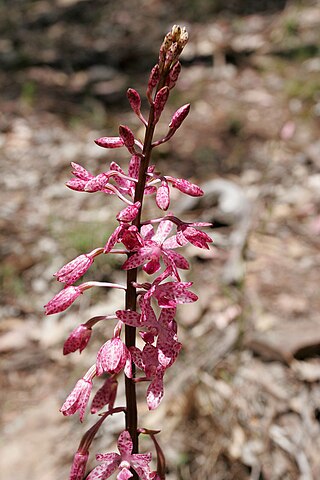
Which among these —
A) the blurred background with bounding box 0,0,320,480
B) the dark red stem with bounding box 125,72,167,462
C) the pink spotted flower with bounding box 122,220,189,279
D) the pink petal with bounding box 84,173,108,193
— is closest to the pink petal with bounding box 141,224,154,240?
the pink spotted flower with bounding box 122,220,189,279

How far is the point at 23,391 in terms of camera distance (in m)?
3.97

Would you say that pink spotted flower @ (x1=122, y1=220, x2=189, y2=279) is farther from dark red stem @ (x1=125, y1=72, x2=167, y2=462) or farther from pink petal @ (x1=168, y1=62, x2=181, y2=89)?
pink petal @ (x1=168, y1=62, x2=181, y2=89)

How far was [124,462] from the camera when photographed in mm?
1621

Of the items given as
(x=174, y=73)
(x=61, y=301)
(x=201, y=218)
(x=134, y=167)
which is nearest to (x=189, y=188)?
(x=134, y=167)

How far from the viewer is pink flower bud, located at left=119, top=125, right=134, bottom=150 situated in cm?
154

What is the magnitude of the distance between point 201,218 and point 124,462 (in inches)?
142

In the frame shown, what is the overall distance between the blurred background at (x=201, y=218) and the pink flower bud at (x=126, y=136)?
1.69 metres

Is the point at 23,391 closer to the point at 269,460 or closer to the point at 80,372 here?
the point at 80,372

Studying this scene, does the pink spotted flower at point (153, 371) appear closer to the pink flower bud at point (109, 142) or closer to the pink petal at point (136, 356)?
the pink petal at point (136, 356)

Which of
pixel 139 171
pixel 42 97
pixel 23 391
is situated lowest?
pixel 23 391

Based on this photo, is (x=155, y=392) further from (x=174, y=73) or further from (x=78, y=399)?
(x=174, y=73)

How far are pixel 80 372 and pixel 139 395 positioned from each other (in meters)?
0.41

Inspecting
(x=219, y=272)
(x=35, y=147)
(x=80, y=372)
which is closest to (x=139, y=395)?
(x=80, y=372)

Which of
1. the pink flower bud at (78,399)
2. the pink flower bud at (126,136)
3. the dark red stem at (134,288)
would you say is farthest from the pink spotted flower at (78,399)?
the pink flower bud at (126,136)
